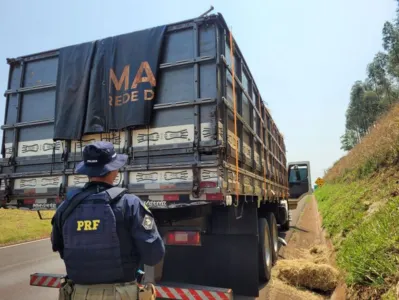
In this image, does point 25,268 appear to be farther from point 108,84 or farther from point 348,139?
point 348,139

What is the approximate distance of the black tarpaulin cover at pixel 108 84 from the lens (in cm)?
361

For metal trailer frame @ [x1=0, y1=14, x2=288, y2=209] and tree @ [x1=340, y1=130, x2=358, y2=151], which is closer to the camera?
metal trailer frame @ [x1=0, y1=14, x2=288, y2=209]

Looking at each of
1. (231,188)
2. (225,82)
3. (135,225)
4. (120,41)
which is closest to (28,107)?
(120,41)

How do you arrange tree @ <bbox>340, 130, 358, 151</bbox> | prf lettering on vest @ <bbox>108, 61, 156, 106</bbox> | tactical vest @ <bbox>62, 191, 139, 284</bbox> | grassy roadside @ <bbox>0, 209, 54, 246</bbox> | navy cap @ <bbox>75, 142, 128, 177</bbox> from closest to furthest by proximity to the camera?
tactical vest @ <bbox>62, 191, 139, 284</bbox>, navy cap @ <bbox>75, 142, 128, 177</bbox>, prf lettering on vest @ <bbox>108, 61, 156, 106</bbox>, grassy roadside @ <bbox>0, 209, 54, 246</bbox>, tree @ <bbox>340, 130, 358, 151</bbox>

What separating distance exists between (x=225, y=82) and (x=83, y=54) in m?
1.86

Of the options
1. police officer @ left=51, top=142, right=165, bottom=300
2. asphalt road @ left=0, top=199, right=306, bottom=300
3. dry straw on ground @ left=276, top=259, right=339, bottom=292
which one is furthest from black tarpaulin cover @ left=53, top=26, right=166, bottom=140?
dry straw on ground @ left=276, top=259, right=339, bottom=292

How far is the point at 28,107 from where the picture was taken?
4352 millimetres

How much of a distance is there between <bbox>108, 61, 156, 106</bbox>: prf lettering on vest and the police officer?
175 cm

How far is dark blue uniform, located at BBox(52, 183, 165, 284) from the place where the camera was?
1861 millimetres

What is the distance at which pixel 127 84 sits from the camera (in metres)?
3.69

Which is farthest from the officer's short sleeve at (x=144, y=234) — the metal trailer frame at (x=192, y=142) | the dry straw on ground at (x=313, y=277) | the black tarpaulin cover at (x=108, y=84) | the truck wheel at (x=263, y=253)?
the dry straw on ground at (x=313, y=277)

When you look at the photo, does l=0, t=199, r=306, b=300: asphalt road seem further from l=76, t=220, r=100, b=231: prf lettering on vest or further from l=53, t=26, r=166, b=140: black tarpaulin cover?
l=76, t=220, r=100, b=231: prf lettering on vest

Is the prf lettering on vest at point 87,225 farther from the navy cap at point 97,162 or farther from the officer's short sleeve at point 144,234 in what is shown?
the navy cap at point 97,162

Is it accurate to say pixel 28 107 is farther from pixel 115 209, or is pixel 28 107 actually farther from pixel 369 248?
pixel 369 248
